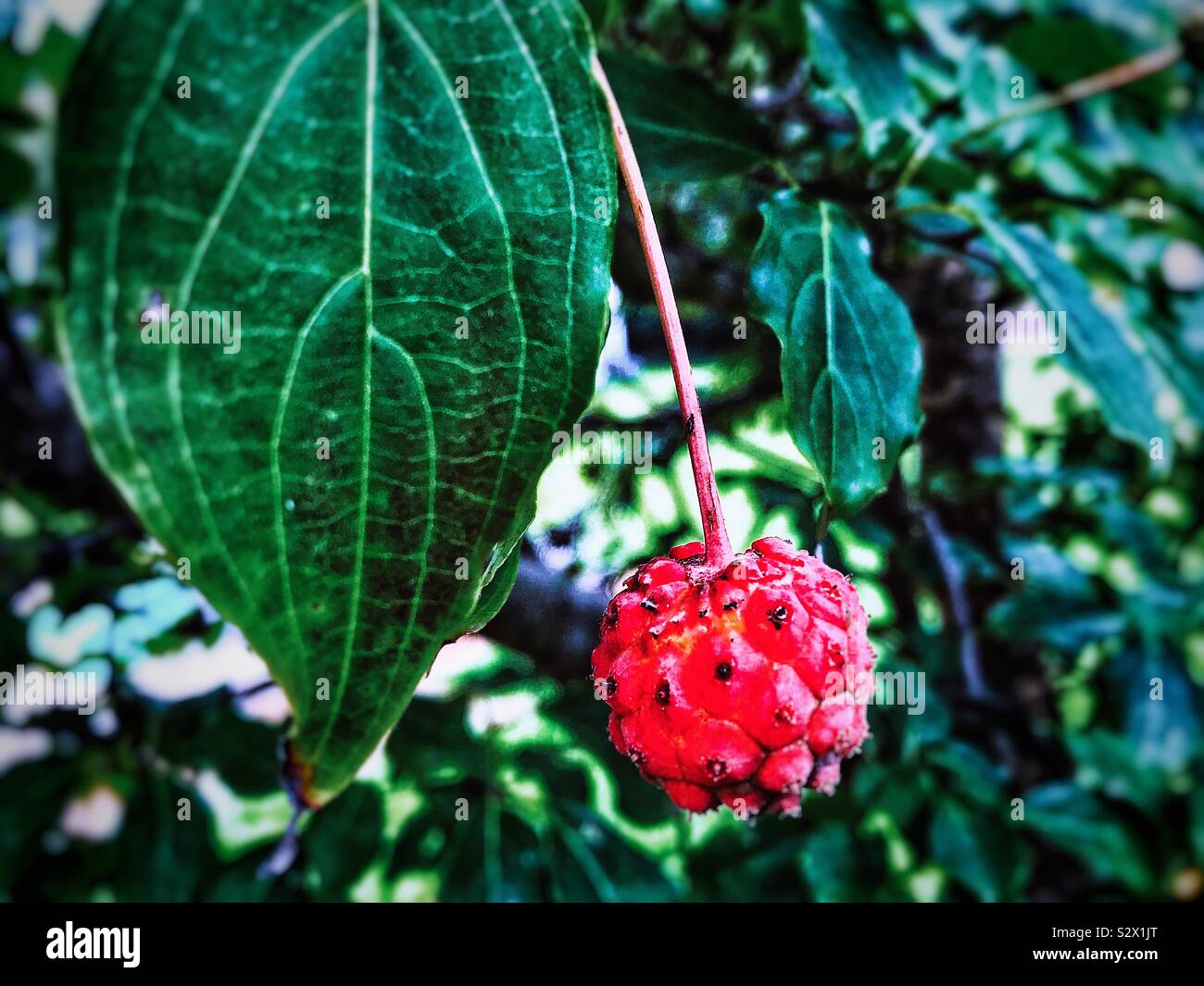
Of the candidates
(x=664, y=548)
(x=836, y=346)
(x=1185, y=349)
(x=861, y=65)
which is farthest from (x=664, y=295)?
(x=1185, y=349)

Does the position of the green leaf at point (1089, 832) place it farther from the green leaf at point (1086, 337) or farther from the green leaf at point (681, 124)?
the green leaf at point (681, 124)

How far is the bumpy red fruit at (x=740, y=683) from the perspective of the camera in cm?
33

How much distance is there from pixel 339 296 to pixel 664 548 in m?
0.51

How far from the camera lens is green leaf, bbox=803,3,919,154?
485mm

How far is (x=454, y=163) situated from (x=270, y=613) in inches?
6.0

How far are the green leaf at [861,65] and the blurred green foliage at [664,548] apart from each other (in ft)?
0.30

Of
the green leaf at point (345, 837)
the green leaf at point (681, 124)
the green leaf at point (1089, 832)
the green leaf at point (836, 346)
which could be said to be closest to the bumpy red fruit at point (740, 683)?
the green leaf at point (836, 346)

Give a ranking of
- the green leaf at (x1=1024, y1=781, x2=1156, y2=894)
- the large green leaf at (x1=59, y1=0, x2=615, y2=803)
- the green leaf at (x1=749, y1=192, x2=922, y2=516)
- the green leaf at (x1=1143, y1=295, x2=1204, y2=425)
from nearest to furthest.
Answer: the large green leaf at (x1=59, y1=0, x2=615, y2=803) < the green leaf at (x1=749, y1=192, x2=922, y2=516) < the green leaf at (x1=1143, y1=295, x2=1204, y2=425) < the green leaf at (x1=1024, y1=781, x2=1156, y2=894)

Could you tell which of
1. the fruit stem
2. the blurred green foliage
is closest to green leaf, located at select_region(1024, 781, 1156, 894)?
the blurred green foliage

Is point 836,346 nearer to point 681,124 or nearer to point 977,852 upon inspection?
point 681,124

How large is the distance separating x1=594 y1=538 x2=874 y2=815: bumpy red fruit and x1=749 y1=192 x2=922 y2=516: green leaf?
0.05 metres

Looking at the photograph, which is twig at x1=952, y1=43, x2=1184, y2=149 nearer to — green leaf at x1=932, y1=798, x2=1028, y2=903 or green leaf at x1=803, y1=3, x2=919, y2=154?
green leaf at x1=803, y1=3, x2=919, y2=154

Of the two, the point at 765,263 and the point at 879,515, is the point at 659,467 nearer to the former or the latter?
the point at 879,515

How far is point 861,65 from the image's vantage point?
503 millimetres
